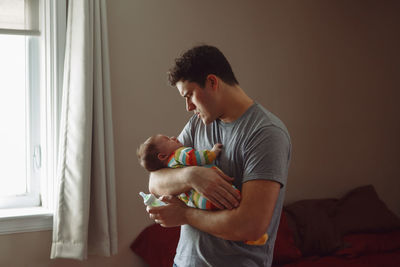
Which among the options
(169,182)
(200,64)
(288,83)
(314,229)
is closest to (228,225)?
(169,182)

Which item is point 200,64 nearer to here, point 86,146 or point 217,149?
point 217,149

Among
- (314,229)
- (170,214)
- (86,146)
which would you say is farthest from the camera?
(314,229)

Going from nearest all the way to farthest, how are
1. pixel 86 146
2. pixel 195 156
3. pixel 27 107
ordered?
1. pixel 195 156
2. pixel 86 146
3. pixel 27 107

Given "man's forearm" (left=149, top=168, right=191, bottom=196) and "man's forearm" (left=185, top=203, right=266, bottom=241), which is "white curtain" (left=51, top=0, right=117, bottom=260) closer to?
"man's forearm" (left=149, top=168, right=191, bottom=196)

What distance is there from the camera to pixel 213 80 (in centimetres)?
142

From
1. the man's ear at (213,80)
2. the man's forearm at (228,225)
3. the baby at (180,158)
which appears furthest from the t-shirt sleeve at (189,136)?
the man's forearm at (228,225)

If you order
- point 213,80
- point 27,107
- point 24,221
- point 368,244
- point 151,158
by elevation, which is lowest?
point 368,244

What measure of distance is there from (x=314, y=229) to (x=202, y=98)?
1.87 metres

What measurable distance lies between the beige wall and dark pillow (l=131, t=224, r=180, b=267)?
0.08m

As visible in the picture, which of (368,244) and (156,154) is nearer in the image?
(156,154)

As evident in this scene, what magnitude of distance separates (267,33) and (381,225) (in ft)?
5.74

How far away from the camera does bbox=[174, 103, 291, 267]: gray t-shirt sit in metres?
1.28

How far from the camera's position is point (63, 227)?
7.97 ft

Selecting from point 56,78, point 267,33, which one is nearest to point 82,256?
point 56,78
